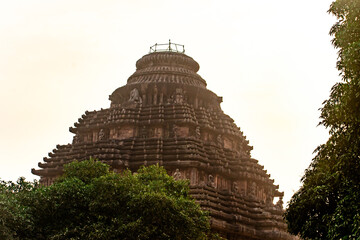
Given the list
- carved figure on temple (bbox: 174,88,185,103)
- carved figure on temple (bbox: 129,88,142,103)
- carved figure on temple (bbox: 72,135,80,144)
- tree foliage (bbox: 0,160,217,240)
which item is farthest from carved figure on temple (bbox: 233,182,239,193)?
carved figure on temple (bbox: 72,135,80,144)

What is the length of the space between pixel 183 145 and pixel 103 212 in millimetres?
15794

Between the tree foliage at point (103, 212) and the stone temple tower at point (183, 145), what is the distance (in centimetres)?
990

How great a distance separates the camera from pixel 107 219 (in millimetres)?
25219

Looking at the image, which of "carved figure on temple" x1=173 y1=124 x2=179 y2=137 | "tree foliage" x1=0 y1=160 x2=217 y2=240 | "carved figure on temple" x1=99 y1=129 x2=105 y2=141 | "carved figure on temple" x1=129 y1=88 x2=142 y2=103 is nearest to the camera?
"tree foliage" x1=0 y1=160 x2=217 y2=240

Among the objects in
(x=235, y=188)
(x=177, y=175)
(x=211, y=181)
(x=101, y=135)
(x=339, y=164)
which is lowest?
(x=339, y=164)

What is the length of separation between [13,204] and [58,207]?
2.27 m

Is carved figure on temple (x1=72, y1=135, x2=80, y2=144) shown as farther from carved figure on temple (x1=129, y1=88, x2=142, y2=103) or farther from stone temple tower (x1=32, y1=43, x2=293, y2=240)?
carved figure on temple (x1=129, y1=88, x2=142, y2=103)

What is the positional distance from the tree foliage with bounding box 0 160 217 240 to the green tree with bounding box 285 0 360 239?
337 inches

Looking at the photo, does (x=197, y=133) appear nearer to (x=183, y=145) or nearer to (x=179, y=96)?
(x=183, y=145)

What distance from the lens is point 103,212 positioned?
25359 millimetres

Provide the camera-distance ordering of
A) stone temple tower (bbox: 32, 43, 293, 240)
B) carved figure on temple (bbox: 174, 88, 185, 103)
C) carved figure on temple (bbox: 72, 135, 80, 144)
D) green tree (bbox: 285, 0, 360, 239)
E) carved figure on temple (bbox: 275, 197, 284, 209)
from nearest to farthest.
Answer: green tree (bbox: 285, 0, 360, 239), stone temple tower (bbox: 32, 43, 293, 240), carved figure on temple (bbox: 275, 197, 284, 209), carved figure on temple (bbox: 174, 88, 185, 103), carved figure on temple (bbox: 72, 135, 80, 144)

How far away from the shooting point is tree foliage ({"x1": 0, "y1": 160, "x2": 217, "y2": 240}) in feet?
78.0

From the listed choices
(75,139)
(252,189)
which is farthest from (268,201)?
(75,139)

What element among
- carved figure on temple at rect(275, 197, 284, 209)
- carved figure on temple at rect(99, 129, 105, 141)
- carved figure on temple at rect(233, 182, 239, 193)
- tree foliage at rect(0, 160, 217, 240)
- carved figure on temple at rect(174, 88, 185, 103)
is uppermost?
carved figure on temple at rect(174, 88, 185, 103)
